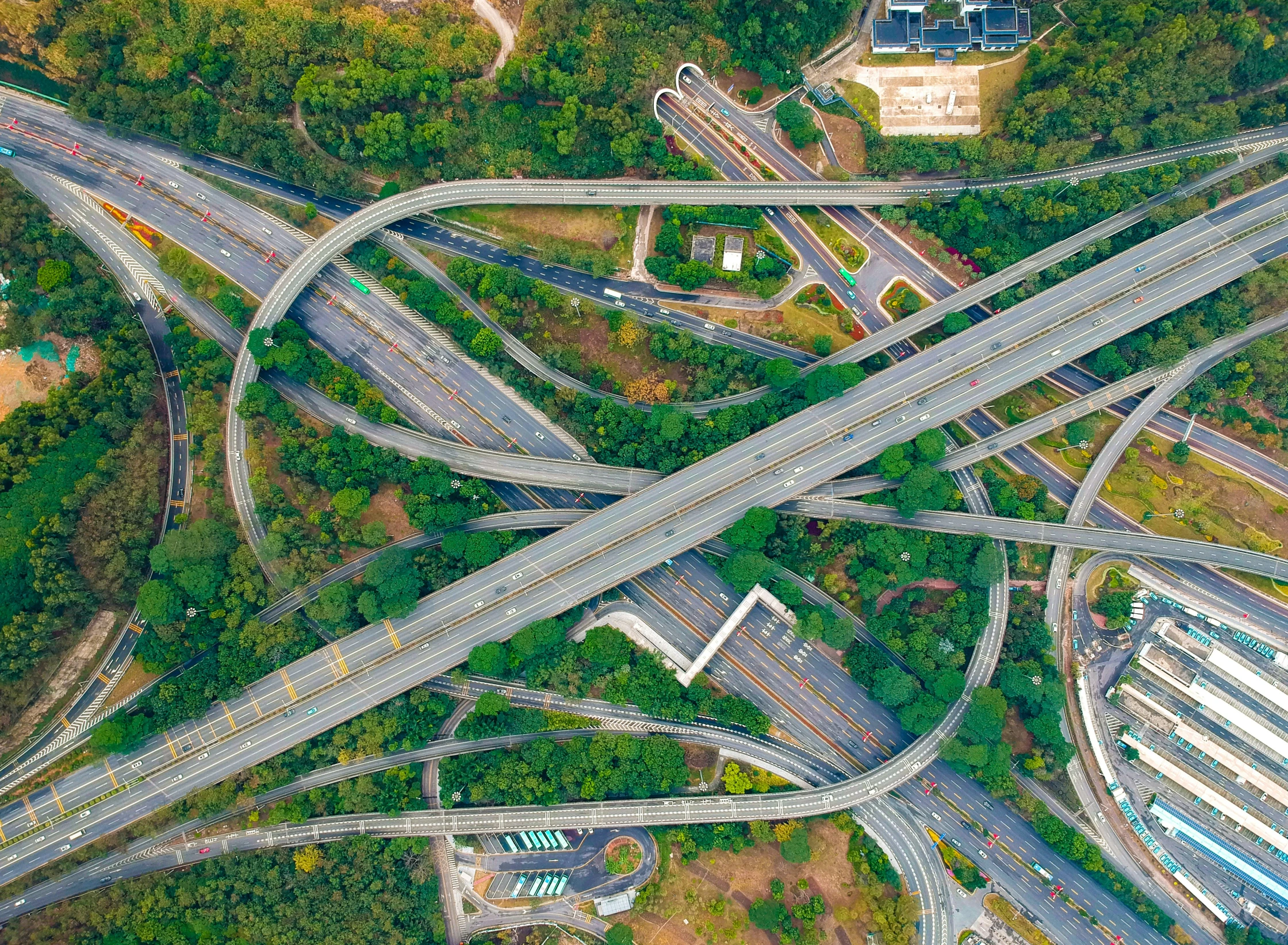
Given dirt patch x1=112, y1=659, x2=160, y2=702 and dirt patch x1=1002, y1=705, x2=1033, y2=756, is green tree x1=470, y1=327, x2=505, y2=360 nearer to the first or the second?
dirt patch x1=112, y1=659, x2=160, y2=702

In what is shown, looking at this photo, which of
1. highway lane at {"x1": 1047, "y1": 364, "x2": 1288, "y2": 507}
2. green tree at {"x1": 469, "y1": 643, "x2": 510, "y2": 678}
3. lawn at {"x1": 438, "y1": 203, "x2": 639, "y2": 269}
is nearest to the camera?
green tree at {"x1": 469, "y1": 643, "x2": 510, "y2": 678}

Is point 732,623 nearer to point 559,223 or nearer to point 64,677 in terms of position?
point 559,223

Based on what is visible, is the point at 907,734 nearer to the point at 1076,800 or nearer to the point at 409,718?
the point at 1076,800

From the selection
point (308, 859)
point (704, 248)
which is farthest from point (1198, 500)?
point (308, 859)

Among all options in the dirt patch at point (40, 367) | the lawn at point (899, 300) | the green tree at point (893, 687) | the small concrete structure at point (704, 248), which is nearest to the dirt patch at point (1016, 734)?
the green tree at point (893, 687)

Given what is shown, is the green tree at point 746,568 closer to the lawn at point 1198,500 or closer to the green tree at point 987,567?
the green tree at point 987,567

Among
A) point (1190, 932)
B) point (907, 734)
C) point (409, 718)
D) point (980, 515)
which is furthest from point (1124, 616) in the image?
point (409, 718)

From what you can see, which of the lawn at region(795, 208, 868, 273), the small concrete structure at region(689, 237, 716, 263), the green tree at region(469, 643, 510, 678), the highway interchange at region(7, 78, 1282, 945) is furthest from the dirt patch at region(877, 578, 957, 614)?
the small concrete structure at region(689, 237, 716, 263)
